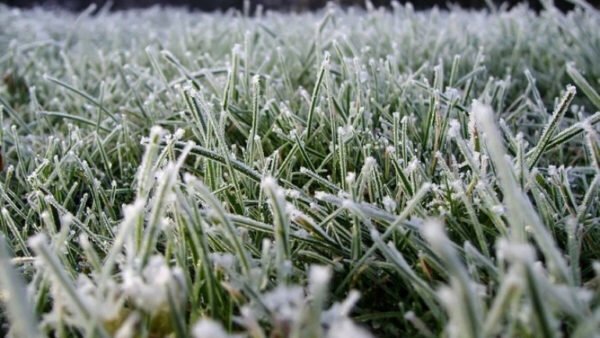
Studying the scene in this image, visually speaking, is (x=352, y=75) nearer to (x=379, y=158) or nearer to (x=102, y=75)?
(x=379, y=158)

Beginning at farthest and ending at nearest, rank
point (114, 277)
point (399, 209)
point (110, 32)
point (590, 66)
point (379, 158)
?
point (110, 32), point (590, 66), point (379, 158), point (399, 209), point (114, 277)

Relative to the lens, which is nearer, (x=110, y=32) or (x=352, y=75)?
(x=352, y=75)

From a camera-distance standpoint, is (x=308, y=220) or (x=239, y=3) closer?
(x=308, y=220)

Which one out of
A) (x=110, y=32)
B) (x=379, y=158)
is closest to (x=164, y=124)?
(x=379, y=158)

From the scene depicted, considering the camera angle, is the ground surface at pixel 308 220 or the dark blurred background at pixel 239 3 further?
the dark blurred background at pixel 239 3

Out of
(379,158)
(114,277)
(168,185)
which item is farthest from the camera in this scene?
(379,158)

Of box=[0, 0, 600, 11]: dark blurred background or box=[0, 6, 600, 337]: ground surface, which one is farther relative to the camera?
box=[0, 0, 600, 11]: dark blurred background

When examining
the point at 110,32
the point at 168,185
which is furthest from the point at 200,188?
the point at 110,32

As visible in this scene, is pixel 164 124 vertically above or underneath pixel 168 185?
underneath
